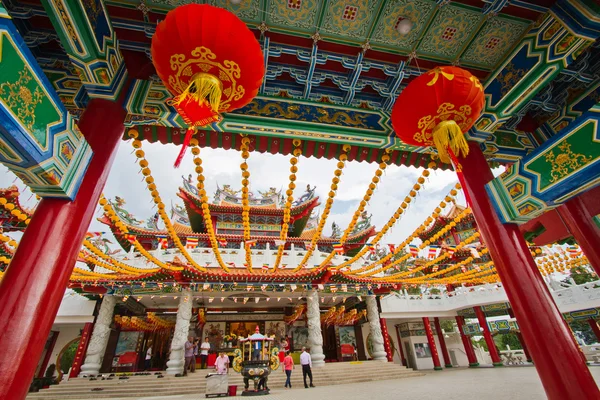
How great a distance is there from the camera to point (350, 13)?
2799 millimetres

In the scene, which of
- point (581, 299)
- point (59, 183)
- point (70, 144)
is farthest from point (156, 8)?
point (581, 299)

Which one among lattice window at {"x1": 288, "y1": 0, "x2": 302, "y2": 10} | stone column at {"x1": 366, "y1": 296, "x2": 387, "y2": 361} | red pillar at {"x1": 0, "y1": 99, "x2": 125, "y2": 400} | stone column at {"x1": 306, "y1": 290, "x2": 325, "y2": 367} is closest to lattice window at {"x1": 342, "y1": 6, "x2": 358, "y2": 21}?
lattice window at {"x1": 288, "y1": 0, "x2": 302, "y2": 10}

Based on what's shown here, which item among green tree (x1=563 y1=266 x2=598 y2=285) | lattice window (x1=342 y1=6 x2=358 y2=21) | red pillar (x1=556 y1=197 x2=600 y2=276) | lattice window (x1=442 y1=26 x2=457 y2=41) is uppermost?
green tree (x1=563 y1=266 x2=598 y2=285)

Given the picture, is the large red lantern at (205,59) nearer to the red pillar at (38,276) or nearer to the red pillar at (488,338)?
the red pillar at (38,276)

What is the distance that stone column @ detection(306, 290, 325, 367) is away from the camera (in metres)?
9.62

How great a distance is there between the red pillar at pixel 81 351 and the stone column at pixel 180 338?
360cm

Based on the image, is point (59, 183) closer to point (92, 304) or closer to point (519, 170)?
point (519, 170)

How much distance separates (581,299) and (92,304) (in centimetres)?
1832

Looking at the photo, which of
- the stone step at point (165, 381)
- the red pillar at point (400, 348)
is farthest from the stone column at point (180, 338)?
the red pillar at point (400, 348)

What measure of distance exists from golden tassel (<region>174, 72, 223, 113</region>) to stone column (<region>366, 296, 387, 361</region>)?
11173mm

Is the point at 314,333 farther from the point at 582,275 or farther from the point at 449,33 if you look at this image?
the point at 582,275

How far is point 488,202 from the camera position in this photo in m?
3.26

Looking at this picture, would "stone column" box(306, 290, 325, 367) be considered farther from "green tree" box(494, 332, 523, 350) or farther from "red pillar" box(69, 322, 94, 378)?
"green tree" box(494, 332, 523, 350)

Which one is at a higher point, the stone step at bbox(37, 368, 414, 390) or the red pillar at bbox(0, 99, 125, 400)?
the red pillar at bbox(0, 99, 125, 400)
